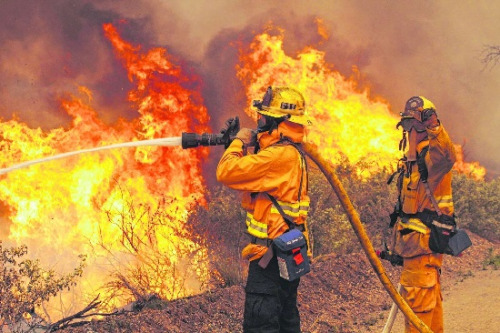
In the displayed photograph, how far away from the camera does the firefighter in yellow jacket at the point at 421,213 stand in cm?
440

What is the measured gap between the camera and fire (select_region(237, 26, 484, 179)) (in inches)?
534

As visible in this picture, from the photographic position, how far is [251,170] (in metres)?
3.52

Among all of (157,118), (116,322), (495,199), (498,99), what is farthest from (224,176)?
(498,99)

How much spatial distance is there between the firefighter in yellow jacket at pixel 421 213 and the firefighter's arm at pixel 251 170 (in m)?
1.49

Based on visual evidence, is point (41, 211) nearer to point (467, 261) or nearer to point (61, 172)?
point (61, 172)

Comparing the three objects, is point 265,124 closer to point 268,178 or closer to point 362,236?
point 268,178

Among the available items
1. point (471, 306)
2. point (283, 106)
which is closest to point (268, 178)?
point (283, 106)

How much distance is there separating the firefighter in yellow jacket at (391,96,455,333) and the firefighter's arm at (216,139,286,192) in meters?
1.49

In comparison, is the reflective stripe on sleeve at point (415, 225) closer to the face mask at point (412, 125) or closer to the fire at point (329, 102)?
the face mask at point (412, 125)

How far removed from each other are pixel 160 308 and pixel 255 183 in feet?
10.2

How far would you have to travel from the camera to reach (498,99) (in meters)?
21.4

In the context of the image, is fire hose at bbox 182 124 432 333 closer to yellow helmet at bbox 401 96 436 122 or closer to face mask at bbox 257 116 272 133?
face mask at bbox 257 116 272 133

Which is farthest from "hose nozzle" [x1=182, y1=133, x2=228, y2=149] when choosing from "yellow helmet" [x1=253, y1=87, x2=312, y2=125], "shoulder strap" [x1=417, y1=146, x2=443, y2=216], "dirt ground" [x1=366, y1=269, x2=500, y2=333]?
"dirt ground" [x1=366, y1=269, x2=500, y2=333]

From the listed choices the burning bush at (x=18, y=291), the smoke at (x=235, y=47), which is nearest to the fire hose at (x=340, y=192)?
the burning bush at (x=18, y=291)
